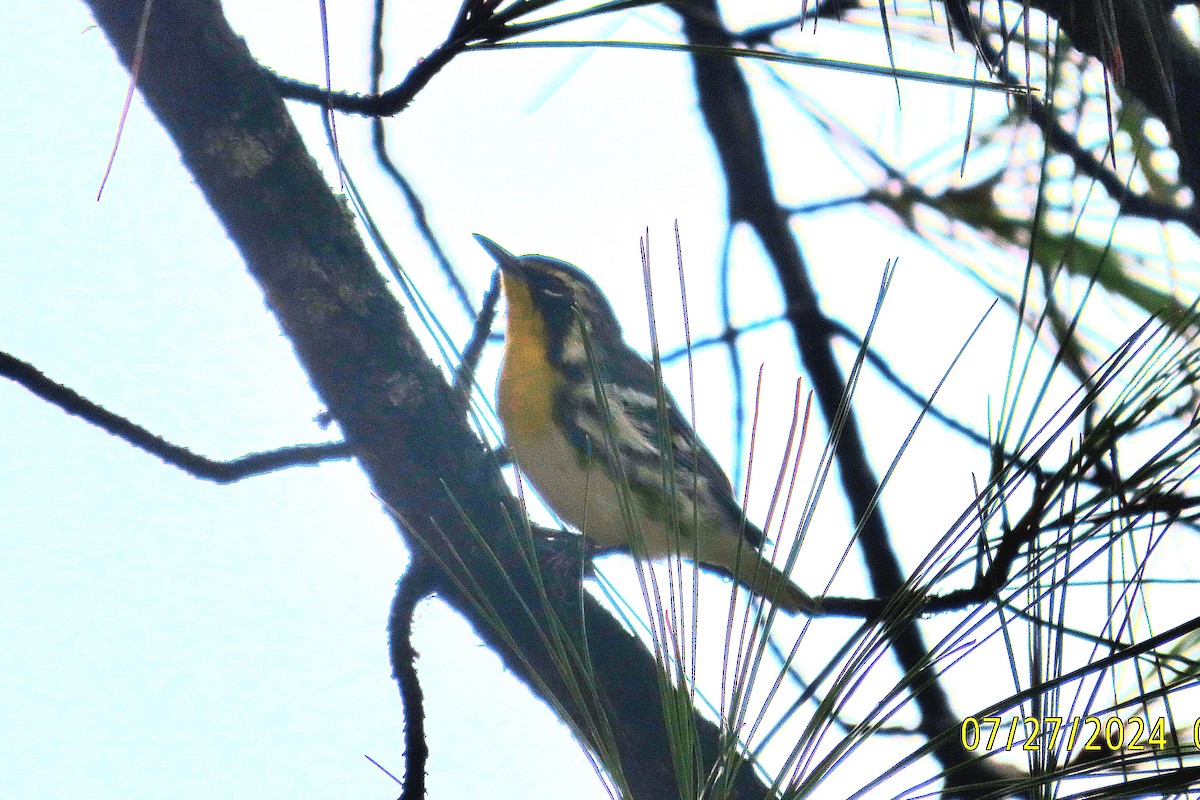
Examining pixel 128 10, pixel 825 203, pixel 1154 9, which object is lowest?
pixel 1154 9

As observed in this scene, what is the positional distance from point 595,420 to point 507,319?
63cm

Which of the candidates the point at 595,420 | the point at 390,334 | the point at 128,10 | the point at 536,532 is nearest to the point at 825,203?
the point at 595,420

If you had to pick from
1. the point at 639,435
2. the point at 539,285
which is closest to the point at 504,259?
the point at 539,285

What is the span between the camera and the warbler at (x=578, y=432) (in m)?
2.89

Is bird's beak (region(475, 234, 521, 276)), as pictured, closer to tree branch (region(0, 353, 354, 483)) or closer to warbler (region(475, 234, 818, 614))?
warbler (region(475, 234, 818, 614))

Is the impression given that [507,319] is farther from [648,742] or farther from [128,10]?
[648,742]

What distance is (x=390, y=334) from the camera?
1771 millimetres

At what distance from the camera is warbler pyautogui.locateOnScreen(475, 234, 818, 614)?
9.49 feet
